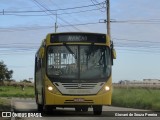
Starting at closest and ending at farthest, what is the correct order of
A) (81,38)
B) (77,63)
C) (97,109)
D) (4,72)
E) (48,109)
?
(77,63) < (81,38) < (97,109) < (48,109) < (4,72)

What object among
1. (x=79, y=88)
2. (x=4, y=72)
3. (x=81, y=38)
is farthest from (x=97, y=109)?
(x=4, y=72)

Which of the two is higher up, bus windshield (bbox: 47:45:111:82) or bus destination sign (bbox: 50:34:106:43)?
bus destination sign (bbox: 50:34:106:43)

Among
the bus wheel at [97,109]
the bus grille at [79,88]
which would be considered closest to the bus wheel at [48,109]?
the bus grille at [79,88]

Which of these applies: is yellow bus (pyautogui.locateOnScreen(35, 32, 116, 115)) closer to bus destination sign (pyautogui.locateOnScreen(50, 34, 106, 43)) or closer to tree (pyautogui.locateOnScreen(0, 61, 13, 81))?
bus destination sign (pyautogui.locateOnScreen(50, 34, 106, 43))

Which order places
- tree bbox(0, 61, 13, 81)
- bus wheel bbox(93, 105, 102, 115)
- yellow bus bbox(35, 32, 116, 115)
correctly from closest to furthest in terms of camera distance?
yellow bus bbox(35, 32, 116, 115)
bus wheel bbox(93, 105, 102, 115)
tree bbox(0, 61, 13, 81)

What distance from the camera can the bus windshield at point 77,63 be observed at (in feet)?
73.7

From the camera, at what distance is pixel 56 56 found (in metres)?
22.7

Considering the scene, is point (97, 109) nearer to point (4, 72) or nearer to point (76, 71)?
point (76, 71)

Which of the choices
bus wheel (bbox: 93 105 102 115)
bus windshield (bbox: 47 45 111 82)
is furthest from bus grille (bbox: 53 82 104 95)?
bus wheel (bbox: 93 105 102 115)

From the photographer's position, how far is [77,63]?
22562mm

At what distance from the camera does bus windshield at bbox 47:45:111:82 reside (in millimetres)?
22453

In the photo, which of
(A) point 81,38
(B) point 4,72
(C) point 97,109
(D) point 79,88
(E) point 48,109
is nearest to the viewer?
(D) point 79,88

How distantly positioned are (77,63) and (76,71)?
0.36m

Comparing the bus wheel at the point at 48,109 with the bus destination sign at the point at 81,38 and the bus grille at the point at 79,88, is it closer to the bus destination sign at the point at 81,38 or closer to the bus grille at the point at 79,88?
the bus grille at the point at 79,88
